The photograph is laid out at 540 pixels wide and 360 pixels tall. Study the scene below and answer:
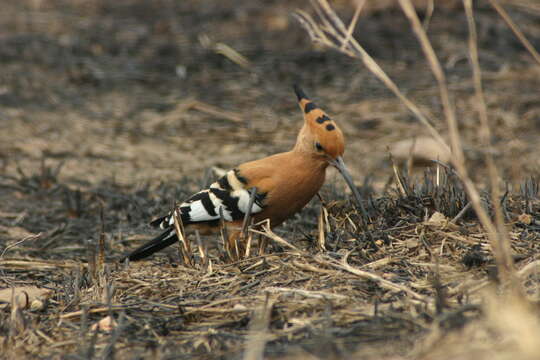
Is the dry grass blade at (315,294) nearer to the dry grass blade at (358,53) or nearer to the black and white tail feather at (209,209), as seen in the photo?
the dry grass blade at (358,53)

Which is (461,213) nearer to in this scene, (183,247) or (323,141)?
(323,141)

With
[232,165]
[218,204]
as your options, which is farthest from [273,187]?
[232,165]

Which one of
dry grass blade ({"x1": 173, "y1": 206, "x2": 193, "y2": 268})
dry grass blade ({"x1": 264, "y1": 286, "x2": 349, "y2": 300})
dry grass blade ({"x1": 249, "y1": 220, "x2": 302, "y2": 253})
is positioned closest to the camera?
dry grass blade ({"x1": 264, "y1": 286, "x2": 349, "y2": 300})

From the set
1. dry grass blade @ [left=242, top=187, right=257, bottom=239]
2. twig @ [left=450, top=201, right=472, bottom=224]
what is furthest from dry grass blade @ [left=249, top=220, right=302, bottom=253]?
twig @ [left=450, top=201, right=472, bottom=224]

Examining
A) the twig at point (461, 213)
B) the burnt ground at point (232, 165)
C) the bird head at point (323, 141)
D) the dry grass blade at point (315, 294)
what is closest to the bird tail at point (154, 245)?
the burnt ground at point (232, 165)

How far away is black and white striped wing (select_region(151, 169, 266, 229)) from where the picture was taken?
12.8ft

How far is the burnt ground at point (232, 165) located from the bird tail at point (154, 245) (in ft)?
0.45

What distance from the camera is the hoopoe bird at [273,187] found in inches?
150

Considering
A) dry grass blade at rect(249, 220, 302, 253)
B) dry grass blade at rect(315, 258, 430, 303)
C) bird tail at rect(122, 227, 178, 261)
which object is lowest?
bird tail at rect(122, 227, 178, 261)

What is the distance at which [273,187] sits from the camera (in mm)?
3809

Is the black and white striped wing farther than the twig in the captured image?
Yes

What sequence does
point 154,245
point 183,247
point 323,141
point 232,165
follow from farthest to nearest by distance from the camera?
point 232,165, point 154,245, point 323,141, point 183,247

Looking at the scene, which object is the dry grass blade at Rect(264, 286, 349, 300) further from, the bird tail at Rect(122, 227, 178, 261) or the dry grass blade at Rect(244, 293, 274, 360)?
the bird tail at Rect(122, 227, 178, 261)

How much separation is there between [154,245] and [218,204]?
0.40 metres
